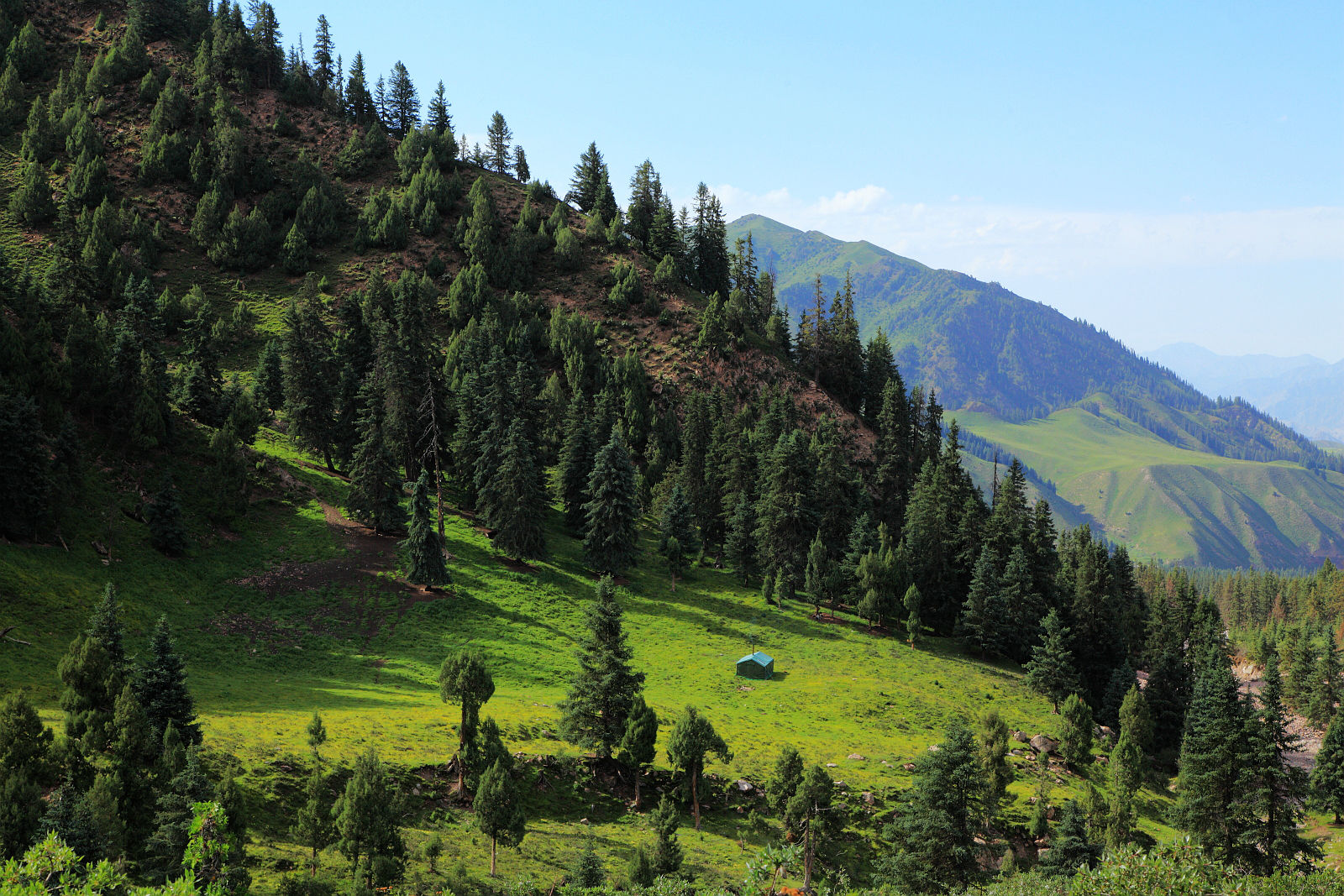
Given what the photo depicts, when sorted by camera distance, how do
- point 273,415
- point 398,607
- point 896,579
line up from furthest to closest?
point 273,415 → point 896,579 → point 398,607

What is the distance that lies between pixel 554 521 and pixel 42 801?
235 ft

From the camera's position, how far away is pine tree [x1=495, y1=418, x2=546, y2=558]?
3009 inches

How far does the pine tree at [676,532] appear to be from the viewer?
8694 cm

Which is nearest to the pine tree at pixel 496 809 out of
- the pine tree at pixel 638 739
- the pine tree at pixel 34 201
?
the pine tree at pixel 638 739

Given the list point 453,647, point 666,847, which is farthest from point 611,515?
point 666,847

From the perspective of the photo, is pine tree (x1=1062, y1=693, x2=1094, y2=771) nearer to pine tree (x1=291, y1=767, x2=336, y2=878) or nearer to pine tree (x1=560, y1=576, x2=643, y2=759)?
pine tree (x1=560, y1=576, x2=643, y2=759)

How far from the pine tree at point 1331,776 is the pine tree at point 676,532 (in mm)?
67545

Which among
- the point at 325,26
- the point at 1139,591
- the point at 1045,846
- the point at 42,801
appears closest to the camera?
the point at 42,801

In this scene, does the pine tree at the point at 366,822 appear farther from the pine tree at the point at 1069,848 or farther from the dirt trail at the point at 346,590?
the pine tree at the point at 1069,848

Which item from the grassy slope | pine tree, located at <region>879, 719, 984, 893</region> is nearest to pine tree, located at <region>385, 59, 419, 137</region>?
the grassy slope

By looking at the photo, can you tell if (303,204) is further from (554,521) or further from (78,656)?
(78,656)

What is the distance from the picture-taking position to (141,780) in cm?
2784

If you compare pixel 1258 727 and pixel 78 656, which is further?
pixel 1258 727

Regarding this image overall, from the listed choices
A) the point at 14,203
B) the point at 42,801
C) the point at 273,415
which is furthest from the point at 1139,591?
the point at 14,203
